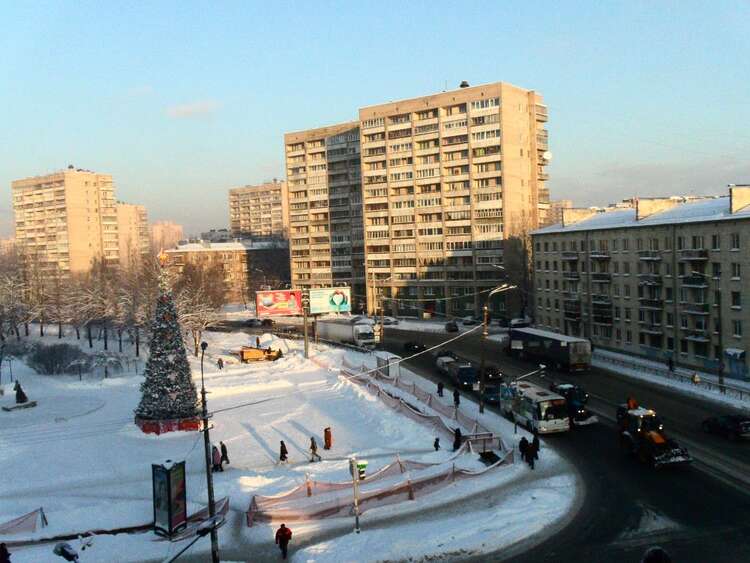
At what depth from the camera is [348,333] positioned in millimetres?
68812

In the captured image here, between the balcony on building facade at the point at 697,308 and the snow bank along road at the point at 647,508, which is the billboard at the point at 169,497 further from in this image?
the balcony on building facade at the point at 697,308

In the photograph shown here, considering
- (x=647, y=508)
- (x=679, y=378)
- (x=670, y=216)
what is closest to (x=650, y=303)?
(x=670, y=216)

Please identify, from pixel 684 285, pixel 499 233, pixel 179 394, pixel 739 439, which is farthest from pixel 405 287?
pixel 739 439

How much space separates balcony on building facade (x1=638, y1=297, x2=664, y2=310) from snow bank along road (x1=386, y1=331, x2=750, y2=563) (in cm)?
1950

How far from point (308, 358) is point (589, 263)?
27.7 m

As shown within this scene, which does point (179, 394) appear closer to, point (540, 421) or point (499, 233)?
point (540, 421)

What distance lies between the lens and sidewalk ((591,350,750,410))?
39.1 meters

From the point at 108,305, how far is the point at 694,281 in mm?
62590

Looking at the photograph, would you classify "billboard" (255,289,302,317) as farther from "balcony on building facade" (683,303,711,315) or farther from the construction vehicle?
the construction vehicle

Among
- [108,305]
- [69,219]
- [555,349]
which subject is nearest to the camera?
[555,349]

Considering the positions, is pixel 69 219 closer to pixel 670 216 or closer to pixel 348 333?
pixel 348 333

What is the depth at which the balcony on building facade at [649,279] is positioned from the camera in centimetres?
5239

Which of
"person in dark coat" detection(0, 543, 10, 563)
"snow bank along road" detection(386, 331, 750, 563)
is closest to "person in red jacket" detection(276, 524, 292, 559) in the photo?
"snow bank along road" detection(386, 331, 750, 563)

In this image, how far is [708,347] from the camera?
158 ft
